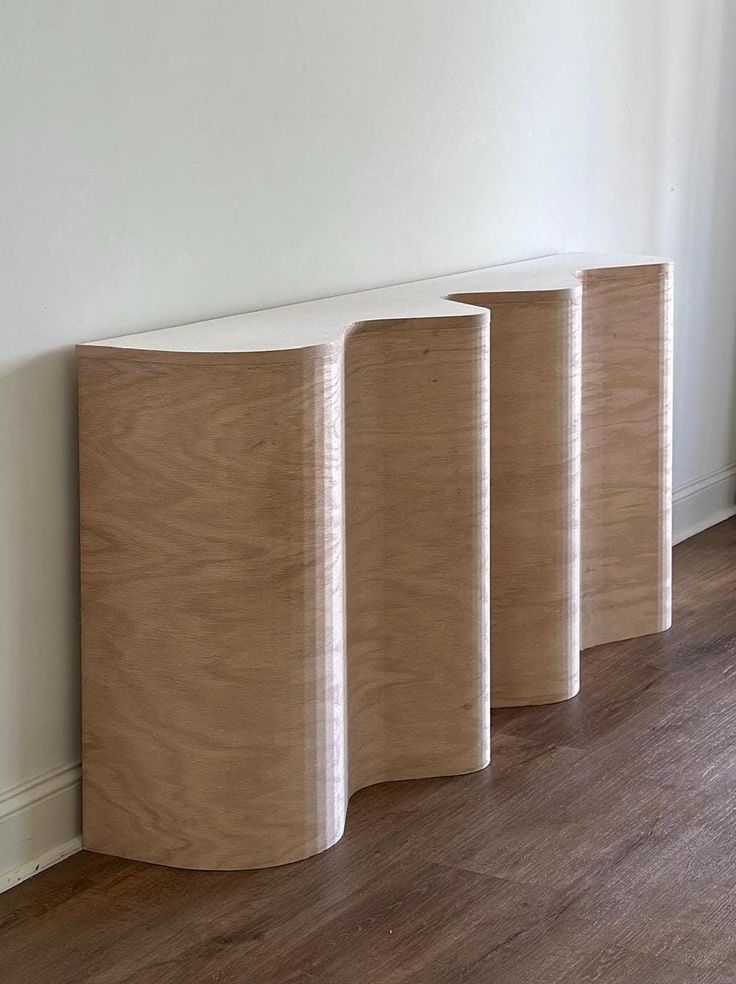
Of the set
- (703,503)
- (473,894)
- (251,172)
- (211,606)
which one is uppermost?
(251,172)

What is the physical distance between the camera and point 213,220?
2301 mm

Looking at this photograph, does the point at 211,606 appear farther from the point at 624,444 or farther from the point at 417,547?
the point at 624,444

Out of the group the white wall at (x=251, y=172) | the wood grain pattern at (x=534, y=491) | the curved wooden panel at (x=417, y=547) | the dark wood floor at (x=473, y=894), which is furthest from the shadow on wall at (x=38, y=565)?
the wood grain pattern at (x=534, y=491)

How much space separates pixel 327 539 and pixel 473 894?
51 centimetres

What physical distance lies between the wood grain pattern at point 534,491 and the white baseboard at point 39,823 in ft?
2.81

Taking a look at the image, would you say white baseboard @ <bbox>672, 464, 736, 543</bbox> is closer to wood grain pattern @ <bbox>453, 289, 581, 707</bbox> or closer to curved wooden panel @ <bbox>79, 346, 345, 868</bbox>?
wood grain pattern @ <bbox>453, 289, 581, 707</bbox>

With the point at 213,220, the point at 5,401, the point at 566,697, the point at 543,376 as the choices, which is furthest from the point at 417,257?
the point at 5,401

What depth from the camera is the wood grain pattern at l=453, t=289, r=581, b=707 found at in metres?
2.55

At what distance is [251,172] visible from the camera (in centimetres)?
238

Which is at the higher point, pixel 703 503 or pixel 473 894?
pixel 703 503

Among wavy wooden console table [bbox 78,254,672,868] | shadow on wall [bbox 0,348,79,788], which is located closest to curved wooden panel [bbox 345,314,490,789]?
wavy wooden console table [bbox 78,254,672,868]

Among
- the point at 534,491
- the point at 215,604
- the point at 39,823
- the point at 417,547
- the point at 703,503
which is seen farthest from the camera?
the point at 703,503

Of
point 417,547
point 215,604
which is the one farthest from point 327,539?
point 417,547

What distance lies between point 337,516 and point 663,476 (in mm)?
1158
